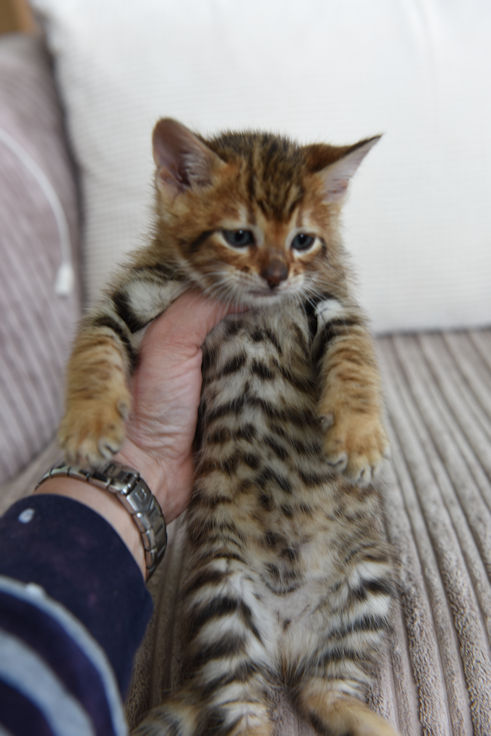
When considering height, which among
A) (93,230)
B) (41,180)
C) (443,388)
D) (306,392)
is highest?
(41,180)

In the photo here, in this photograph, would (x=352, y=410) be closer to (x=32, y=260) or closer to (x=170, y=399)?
(x=170, y=399)

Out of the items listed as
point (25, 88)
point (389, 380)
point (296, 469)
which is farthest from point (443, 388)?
point (25, 88)

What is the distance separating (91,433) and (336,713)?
537 millimetres

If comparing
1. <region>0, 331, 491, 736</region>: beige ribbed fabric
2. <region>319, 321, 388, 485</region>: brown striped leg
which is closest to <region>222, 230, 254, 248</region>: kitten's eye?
<region>319, 321, 388, 485</region>: brown striped leg

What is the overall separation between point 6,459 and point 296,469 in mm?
780

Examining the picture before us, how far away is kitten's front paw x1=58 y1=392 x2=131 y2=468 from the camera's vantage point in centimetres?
80

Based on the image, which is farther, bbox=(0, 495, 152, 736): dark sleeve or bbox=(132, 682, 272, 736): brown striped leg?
bbox=(132, 682, 272, 736): brown striped leg

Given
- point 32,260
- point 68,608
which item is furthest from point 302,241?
point 32,260

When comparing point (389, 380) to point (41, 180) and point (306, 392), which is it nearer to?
Result: point (306, 392)

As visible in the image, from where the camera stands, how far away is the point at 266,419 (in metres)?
0.99

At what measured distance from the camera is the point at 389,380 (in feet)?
Answer: 5.31

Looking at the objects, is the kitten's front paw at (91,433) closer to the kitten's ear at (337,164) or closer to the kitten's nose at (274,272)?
the kitten's nose at (274,272)

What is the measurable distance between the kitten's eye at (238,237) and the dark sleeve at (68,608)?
502mm

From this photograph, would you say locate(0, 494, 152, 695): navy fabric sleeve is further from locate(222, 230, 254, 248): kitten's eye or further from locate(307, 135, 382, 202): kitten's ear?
locate(307, 135, 382, 202): kitten's ear
